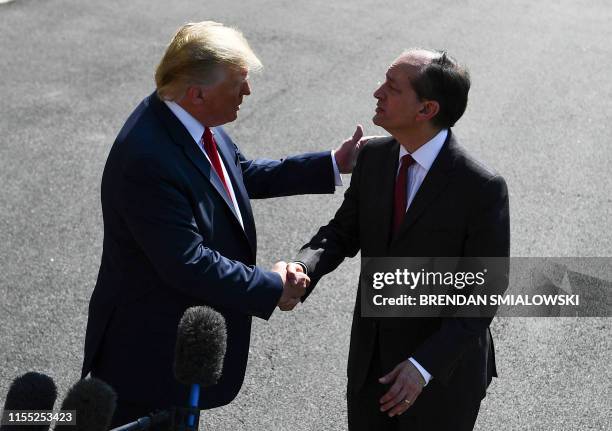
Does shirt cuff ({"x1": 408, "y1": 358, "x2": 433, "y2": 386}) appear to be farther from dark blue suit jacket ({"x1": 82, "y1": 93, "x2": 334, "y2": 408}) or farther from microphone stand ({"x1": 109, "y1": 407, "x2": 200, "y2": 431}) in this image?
microphone stand ({"x1": 109, "y1": 407, "x2": 200, "y2": 431})

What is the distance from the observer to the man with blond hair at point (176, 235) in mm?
3273

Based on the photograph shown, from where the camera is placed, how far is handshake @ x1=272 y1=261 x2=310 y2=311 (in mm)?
3605

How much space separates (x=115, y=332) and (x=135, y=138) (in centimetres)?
74

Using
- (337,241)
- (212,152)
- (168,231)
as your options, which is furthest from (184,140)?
(337,241)

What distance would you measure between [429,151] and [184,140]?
0.89 m

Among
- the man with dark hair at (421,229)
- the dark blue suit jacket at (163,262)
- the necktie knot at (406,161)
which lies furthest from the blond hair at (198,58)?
the necktie knot at (406,161)

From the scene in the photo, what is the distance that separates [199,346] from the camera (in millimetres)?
2746

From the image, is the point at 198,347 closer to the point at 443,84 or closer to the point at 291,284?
the point at 291,284

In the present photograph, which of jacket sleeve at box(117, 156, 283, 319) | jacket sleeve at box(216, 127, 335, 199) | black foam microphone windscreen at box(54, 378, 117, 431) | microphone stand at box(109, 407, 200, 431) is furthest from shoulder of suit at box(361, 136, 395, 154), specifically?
black foam microphone windscreen at box(54, 378, 117, 431)

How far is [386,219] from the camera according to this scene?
3557 mm

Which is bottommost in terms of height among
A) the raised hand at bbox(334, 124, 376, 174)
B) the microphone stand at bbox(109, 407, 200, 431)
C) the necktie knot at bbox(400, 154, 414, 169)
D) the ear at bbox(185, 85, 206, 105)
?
the microphone stand at bbox(109, 407, 200, 431)

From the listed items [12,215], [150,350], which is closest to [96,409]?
[150,350]

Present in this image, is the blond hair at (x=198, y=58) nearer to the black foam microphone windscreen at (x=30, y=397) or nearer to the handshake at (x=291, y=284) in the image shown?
the handshake at (x=291, y=284)

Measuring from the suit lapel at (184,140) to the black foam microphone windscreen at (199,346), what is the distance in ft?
2.54
